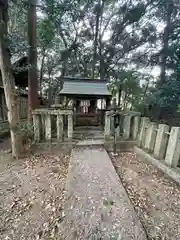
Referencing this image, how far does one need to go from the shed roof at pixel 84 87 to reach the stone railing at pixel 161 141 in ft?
12.7

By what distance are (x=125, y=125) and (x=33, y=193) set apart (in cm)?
342

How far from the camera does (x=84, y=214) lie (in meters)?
2.18

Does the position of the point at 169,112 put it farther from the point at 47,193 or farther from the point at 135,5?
the point at 47,193

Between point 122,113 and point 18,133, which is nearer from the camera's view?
point 18,133

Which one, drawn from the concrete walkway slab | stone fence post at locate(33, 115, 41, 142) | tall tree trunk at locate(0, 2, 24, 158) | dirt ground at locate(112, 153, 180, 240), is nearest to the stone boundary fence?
the concrete walkway slab

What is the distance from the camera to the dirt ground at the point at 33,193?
2.17 metres

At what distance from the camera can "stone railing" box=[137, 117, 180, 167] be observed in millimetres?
3305

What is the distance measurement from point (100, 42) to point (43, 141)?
11238mm

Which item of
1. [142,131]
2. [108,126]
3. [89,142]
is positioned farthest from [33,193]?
[142,131]

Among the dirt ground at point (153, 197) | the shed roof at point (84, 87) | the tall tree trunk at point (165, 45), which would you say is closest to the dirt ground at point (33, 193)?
the dirt ground at point (153, 197)

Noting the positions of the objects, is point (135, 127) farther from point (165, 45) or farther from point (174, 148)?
point (165, 45)

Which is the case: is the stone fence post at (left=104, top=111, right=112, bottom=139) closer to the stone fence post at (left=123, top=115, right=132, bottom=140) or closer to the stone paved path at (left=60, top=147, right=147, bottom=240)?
the stone fence post at (left=123, top=115, right=132, bottom=140)

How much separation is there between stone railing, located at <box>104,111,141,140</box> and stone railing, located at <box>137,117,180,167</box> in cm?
24

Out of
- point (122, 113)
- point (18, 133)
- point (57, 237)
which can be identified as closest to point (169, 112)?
point (122, 113)
